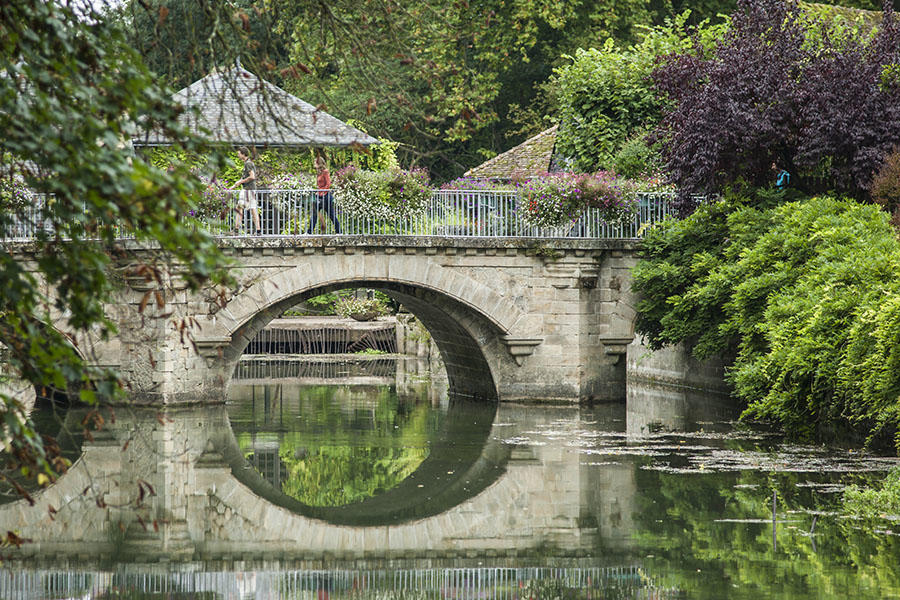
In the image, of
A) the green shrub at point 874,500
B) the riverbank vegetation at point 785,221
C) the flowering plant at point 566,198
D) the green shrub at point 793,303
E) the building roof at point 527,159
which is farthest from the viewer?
the building roof at point 527,159

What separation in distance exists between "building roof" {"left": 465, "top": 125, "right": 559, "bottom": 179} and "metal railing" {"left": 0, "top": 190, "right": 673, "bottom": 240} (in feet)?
23.1

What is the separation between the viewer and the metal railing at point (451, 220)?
19.4 metres

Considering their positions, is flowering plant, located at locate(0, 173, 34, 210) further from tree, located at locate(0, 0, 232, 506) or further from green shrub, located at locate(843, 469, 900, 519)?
green shrub, located at locate(843, 469, 900, 519)

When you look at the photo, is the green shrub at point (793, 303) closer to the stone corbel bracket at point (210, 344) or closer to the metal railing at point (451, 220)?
the metal railing at point (451, 220)

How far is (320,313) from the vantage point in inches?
1451

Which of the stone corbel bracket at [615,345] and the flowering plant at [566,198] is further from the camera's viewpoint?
the stone corbel bracket at [615,345]

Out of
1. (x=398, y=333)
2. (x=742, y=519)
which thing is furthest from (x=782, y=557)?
(x=398, y=333)

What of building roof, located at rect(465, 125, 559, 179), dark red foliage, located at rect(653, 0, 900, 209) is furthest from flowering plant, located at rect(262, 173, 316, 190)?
building roof, located at rect(465, 125, 559, 179)

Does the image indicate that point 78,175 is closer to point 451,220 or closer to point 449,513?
point 449,513

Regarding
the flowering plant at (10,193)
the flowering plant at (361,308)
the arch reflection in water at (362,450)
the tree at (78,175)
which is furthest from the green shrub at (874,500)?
the flowering plant at (361,308)

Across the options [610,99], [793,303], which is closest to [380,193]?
[610,99]

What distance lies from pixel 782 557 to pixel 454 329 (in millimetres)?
12583

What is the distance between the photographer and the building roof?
90.1 ft

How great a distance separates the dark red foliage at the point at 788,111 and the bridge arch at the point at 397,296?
3.32m
